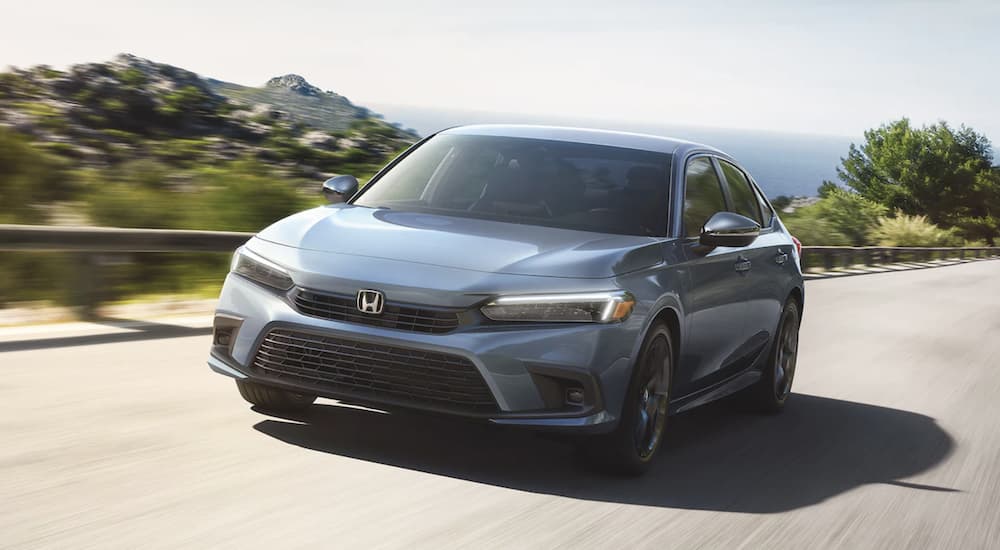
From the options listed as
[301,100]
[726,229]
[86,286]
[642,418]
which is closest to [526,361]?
[642,418]

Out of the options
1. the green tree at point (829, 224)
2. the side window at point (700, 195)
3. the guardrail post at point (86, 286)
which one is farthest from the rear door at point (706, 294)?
the green tree at point (829, 224)

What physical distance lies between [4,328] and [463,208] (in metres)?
3.88

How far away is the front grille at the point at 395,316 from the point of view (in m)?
5.17

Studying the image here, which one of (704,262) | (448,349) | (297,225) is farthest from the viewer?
(704,262)

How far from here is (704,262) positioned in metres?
6.48

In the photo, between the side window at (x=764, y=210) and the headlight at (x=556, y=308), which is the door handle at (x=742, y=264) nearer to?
the side window at (x=764, y=210)

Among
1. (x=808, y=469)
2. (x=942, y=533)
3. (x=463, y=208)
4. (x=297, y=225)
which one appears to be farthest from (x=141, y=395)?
(x=942, y=533)

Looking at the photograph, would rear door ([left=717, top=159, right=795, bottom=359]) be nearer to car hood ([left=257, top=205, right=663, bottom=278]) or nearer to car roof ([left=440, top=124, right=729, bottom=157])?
car roof ([left=440, top=124, right=729, bottom=157])

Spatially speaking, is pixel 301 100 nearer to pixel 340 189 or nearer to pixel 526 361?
pixel 340 189

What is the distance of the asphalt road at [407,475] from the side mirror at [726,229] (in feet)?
3.49

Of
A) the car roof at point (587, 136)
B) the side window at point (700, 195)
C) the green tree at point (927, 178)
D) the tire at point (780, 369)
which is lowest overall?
the green tree at point (927, 178)

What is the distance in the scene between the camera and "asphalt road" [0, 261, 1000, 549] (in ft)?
15.0

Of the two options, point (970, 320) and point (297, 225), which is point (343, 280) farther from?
point (970, 320)

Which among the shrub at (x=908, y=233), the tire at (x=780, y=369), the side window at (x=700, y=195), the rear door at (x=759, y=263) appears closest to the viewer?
the side window at (x=700, y=195)
